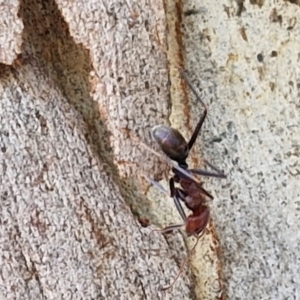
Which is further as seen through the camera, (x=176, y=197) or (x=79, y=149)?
(x=176, y=197)

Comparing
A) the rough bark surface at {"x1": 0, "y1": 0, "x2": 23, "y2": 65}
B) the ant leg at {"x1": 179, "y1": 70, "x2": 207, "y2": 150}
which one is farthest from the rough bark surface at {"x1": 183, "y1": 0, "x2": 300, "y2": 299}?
the rough bark surface at {"x1": 0, "y1": 0, "x2": 23, "y2": 65}

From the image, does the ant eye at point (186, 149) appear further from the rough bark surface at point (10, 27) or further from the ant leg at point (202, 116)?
the rough bark surface at point (10, 27)

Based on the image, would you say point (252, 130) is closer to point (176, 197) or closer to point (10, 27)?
point (176, 197)

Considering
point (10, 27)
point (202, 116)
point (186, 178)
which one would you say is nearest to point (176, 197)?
point (186, 178)

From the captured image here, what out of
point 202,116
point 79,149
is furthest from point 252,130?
point 79,149

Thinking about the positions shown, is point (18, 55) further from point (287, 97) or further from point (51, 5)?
point (287, 97)

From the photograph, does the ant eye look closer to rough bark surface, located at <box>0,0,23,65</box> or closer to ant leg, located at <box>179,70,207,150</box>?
ant leg, located at <box>179,70,207,150</box>

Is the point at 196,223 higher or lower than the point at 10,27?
lower

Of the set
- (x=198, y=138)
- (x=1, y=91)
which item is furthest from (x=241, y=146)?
(x=1, y=91)
